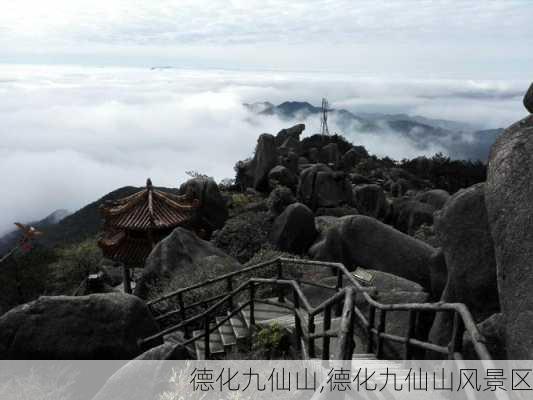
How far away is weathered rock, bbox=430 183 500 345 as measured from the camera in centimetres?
745

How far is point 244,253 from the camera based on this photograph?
22812 mm

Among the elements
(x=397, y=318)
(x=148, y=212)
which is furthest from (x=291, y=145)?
(x=397, y=318)

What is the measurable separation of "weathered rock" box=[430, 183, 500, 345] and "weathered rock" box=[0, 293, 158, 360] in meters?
6.08

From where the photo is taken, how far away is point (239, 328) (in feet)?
35.9

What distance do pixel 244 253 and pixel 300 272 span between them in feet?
24.8

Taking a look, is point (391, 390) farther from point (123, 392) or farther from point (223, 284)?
point (223, 284)

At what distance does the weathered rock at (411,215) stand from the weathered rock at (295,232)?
9202 mm

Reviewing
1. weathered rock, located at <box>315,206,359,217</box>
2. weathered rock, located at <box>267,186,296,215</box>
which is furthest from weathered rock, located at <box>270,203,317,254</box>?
weathered rock, located at <box>315,206,359,217</box>

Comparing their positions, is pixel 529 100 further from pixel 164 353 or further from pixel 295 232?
pixel 295 232

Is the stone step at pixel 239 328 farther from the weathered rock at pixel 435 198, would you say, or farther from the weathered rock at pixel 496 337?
the weathered rock at pixel 435 198

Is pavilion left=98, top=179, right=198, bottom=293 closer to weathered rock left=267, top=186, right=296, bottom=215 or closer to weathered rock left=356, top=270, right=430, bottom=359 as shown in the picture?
weathered rock left=267, top=186, right=296, bottom=215

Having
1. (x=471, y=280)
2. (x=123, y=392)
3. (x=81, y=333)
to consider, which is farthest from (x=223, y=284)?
(x=471, y=280)

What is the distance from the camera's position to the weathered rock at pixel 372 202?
3241 cm

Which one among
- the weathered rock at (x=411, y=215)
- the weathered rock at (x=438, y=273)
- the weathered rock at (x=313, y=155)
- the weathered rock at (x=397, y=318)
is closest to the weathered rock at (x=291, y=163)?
the weathered rock at (x=313, y=155)
